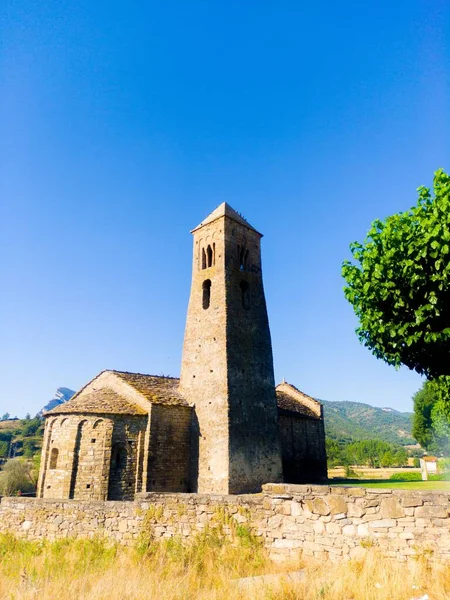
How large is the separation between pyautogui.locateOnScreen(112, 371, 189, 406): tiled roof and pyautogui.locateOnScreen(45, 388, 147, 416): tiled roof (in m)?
1.00

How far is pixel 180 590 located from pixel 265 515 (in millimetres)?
2985

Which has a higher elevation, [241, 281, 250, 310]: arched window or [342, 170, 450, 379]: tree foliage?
[241, 281, 250, 310]: arched window

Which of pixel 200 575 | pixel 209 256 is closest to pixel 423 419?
pixel 209 256

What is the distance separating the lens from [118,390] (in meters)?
25.2

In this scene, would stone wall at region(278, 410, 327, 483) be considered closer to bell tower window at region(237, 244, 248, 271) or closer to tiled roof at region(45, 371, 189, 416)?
tiled roof at region(45, 371, 189, 416)

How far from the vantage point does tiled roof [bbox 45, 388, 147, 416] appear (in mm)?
21875

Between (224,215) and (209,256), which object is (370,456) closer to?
(209,256)

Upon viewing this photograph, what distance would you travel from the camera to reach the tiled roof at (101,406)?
21.9 m

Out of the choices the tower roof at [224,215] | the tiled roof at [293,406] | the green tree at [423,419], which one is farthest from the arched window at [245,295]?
the green tree at [423,419]

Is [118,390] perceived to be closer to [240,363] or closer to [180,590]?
[240,363]

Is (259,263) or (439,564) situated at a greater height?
(259,263)

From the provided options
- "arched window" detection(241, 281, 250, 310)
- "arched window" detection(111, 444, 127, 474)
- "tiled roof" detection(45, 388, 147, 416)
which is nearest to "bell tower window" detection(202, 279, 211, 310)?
"arched window" detection(241, 281, 250, 310)

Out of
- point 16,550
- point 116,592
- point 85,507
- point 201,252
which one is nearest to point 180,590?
point 116,592

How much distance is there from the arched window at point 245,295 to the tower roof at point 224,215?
14.7 ft
